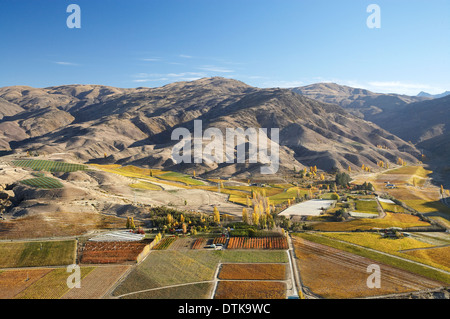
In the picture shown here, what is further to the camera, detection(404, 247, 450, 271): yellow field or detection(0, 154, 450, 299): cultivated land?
detection(404, 247, 450, 271): yellow field

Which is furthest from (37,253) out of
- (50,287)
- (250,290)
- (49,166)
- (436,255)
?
(49,166)

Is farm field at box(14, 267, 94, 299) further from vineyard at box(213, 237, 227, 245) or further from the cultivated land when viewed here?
vineyard at box(213, 237, 227, 245)

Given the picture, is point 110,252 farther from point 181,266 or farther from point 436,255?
point 436,255

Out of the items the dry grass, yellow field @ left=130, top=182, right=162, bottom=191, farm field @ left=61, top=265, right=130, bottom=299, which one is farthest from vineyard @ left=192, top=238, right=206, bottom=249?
yellow field @ left=130, top=182, right=162, bottom=191

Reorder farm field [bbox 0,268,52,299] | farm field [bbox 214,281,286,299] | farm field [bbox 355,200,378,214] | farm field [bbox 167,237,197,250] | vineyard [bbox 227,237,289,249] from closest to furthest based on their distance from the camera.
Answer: farm field [bbox 214,281,286,299]
farm field [bbox 0,268,52,299]
vineyard [bbox 227,237,289,249]
farm field [bbox 167,237,197,250]
farm field [bbox 355,200,378,214]

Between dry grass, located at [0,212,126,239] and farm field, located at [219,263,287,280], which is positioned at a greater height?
dry grass, located at [0,212,126,239]
